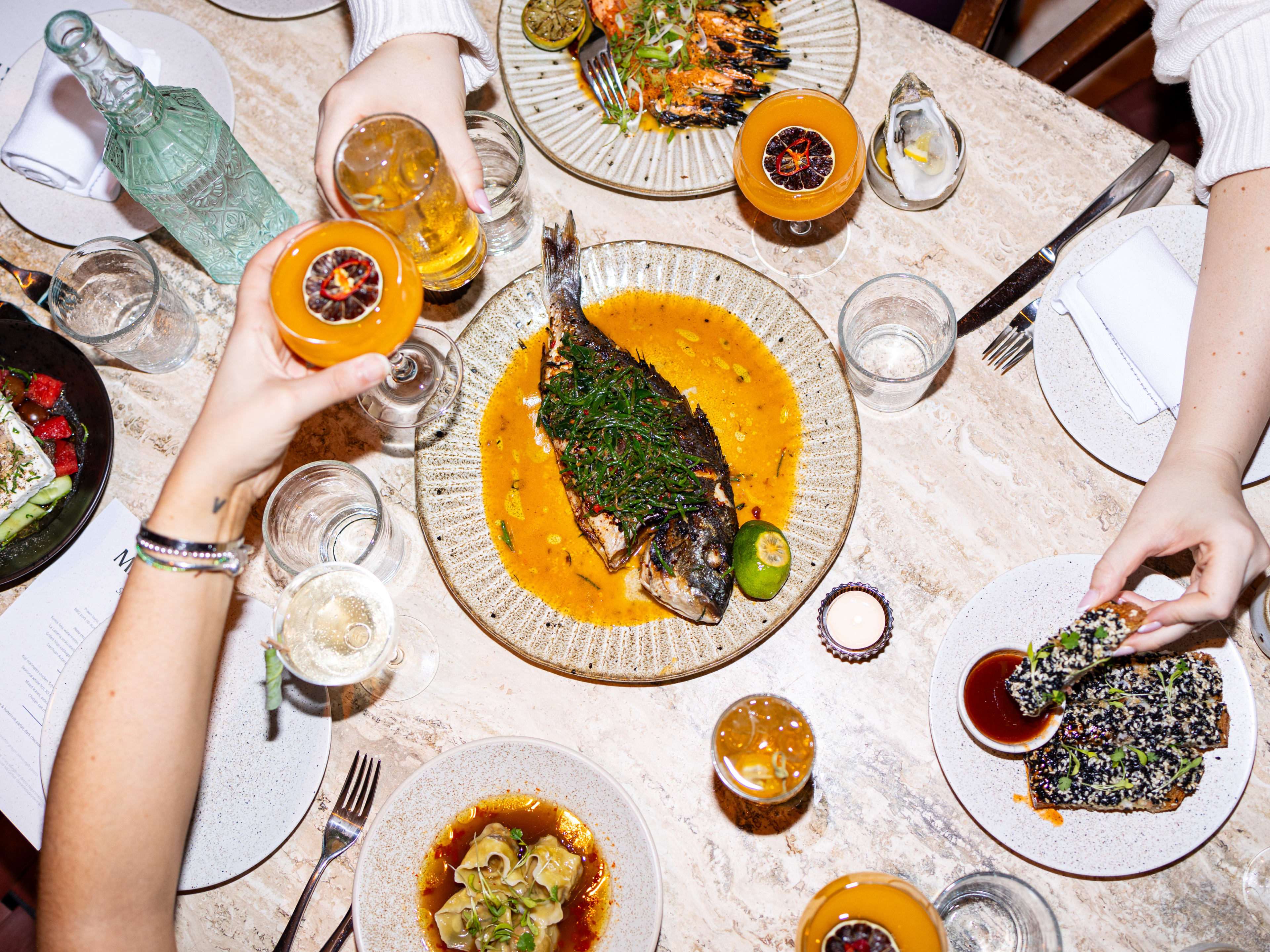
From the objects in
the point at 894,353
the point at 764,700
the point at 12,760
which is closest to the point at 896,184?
the point at 894,353

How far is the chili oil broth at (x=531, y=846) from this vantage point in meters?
2.07

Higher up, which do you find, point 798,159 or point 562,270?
point 798,159

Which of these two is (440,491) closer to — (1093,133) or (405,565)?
(405,565)

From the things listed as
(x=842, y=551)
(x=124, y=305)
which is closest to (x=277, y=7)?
(x=124, y=305)

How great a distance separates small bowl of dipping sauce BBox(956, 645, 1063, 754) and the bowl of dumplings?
1374mm

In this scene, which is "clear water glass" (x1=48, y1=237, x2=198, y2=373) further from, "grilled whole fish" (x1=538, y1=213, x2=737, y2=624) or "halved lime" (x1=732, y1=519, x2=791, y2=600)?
"halved lime" (x1=732, y1=519, x2=791, y2=600)

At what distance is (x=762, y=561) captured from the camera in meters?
2.08

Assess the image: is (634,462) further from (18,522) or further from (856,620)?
(18,522)

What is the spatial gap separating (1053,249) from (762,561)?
128 cm

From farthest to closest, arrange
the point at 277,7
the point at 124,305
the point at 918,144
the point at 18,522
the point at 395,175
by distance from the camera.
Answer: the point at 277,7 → the point at 124,305 → the point at 918,144 → the point at 18,522 → the point at 395,175

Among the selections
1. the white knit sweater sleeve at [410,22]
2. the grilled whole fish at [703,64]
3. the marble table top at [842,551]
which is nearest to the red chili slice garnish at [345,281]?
the marble table top at [842,551]

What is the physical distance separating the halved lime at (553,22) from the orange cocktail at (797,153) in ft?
2.13

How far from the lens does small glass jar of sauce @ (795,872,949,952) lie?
1.96 metres

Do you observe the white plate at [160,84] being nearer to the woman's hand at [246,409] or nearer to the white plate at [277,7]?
the white plate at [277,7]
